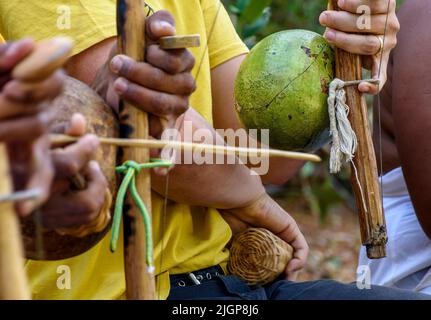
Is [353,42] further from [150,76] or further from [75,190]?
[75,190]

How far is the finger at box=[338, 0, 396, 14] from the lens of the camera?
1908mm

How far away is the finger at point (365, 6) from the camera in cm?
191

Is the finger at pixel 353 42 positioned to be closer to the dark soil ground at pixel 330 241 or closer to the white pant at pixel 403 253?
the white pant at pixel 403 253

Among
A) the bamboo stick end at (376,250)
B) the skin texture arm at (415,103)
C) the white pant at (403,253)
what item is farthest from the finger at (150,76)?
the white pant at (403,253)

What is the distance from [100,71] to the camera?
1.78 metres

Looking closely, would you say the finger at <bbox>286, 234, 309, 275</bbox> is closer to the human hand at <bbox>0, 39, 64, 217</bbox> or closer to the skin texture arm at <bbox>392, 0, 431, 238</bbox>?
the skin texture arm at <bbox>392, 0, 431, 238</bbox>

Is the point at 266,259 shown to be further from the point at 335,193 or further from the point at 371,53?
the point at 335,193

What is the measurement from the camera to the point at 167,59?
160 cm

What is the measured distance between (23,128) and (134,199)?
0.44 meters

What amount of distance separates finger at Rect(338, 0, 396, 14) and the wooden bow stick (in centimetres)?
5

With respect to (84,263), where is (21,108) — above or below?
above
